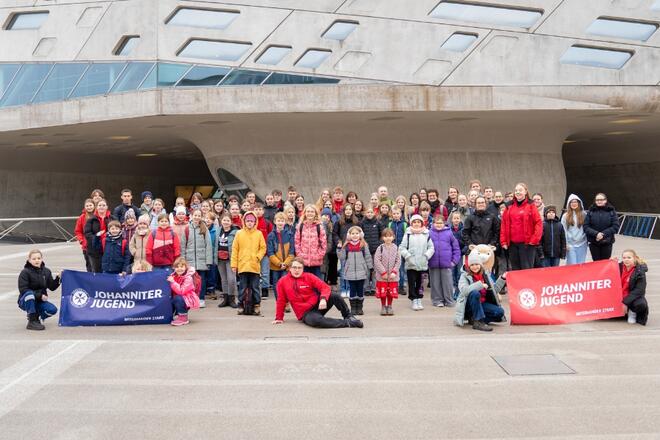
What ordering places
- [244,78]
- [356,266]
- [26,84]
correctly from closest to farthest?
[356,266] → [244,78] → [26,84]

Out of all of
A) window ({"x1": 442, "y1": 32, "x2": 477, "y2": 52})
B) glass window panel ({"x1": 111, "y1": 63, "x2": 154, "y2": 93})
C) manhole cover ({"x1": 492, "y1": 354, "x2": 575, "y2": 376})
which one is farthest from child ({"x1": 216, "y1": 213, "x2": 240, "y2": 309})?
window ({"x1": 442, "y1": 32, "x2": 477, "y2": 52})

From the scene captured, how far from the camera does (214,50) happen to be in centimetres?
2192

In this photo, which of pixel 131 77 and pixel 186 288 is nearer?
pixel 186 288

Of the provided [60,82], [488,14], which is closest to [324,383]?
[488,14]

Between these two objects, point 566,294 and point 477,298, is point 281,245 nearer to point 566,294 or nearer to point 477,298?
point 477,298

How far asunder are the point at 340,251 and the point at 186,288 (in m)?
2.44

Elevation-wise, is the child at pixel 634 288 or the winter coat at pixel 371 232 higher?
the winter coat at pixel 371 232

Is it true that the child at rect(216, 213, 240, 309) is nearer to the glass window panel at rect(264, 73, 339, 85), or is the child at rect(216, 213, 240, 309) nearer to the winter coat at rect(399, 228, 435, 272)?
the winter coat at rect(399, 228, 435, 272)

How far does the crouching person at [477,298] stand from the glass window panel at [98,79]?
1625 cm

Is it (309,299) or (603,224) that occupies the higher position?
(603,224)

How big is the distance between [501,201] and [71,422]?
346 inches

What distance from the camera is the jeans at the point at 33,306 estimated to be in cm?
971

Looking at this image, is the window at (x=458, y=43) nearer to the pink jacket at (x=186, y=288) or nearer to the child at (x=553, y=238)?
the child at (x=553, y=238)

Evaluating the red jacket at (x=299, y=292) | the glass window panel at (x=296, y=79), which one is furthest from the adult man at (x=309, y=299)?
the glass window panel at (x=296, y=79)
